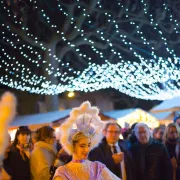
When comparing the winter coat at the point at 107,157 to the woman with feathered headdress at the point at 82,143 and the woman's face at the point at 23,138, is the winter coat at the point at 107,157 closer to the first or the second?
the woman's face at the point at 23,138

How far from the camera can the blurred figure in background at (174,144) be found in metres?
6.70

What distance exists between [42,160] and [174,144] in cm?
234

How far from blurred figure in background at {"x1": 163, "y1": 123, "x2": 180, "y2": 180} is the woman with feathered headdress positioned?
2410 mm

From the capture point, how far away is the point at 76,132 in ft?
14.5

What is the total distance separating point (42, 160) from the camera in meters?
5.40

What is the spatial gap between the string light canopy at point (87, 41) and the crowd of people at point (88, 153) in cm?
1340

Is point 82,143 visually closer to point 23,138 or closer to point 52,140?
point 52,140

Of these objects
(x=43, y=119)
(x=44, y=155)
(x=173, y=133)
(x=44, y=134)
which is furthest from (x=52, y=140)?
(x=43, y=119)

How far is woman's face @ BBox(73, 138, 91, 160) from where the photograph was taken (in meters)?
4.21

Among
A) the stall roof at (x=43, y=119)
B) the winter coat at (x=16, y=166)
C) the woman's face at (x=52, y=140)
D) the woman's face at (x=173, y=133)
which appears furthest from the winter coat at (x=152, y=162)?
the stall roof at (x=43, y=119)

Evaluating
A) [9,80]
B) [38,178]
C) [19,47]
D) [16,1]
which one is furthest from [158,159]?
[9,80]

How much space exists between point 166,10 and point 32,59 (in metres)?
7.73

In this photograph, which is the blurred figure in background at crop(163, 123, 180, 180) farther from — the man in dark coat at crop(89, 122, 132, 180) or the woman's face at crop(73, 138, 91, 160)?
the woman's face at crop(73, 138, 91, 160)

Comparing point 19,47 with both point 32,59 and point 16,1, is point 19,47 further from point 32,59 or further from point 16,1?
point 16,1
